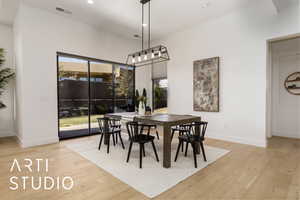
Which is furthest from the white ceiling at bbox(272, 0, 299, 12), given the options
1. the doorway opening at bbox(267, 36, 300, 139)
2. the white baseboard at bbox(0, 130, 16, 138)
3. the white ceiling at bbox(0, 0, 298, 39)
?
the white baseboard at bbox(0, 130, 16, 138)

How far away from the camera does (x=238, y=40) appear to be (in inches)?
162

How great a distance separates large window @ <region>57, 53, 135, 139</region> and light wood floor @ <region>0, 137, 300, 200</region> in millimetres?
1561

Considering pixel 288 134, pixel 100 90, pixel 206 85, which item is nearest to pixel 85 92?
pixel 100 90

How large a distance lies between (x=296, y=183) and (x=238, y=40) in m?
3.37

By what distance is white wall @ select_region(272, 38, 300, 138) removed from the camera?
177 inches

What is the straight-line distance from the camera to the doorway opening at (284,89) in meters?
4.48

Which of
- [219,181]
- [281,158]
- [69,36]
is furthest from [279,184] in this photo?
[69,36]

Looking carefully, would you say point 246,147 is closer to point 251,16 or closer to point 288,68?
point 288,68

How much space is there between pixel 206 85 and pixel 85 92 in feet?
12.4

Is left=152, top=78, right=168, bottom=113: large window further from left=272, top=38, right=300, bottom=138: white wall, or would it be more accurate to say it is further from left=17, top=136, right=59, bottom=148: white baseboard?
left=17, top=136, right=59, bottom=148: white baseboard

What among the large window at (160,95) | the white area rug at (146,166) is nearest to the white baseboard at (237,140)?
the white area rug at (146,166)

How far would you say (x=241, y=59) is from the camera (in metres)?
4.07

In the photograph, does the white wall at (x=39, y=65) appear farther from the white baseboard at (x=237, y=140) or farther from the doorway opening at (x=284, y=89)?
the doorway opening at (x=284, y=89)

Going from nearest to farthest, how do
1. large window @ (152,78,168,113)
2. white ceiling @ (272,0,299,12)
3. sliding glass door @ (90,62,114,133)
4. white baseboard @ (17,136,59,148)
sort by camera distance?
1. white ceiling @ (272,0,299,12)
2. white baseboard @ (17,136,59,148)
3. sliding glass door @ (90,62,114,133)
4. large window @ (152,78,168,113)
